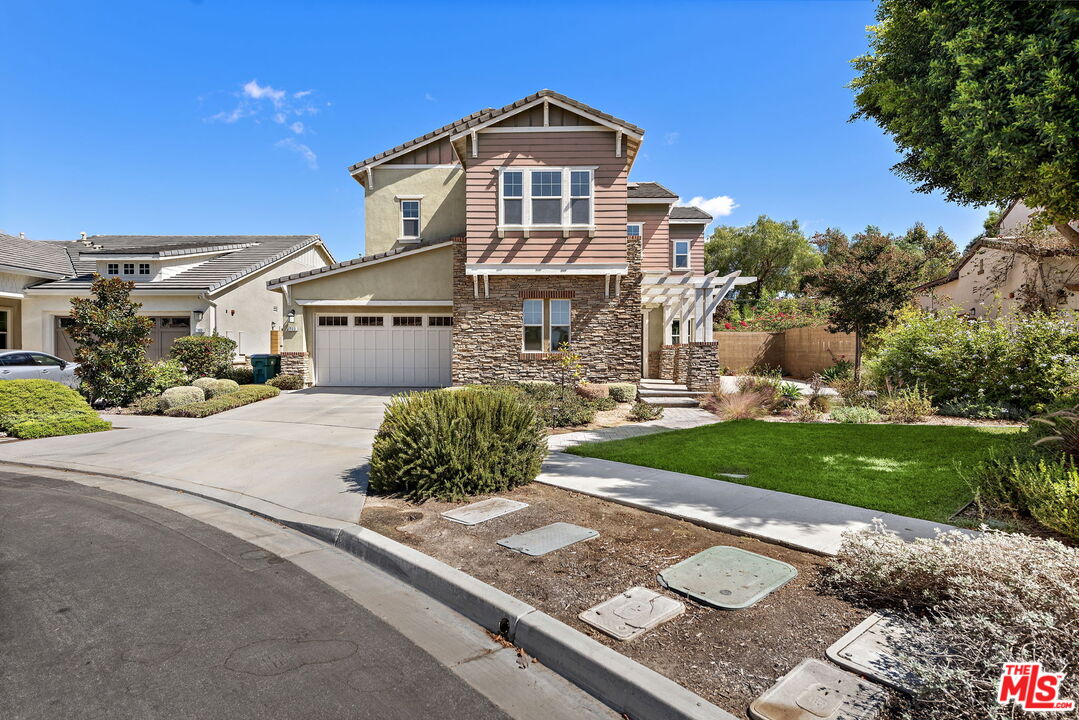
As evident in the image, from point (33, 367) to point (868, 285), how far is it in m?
24.6

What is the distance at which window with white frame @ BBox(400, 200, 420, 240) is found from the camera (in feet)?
64.3

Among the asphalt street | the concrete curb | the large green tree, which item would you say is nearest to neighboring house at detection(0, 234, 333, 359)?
the asphalt street

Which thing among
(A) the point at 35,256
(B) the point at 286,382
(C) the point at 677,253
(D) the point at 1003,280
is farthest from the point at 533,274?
(A) the point at 35,256

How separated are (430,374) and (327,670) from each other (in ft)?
52.7

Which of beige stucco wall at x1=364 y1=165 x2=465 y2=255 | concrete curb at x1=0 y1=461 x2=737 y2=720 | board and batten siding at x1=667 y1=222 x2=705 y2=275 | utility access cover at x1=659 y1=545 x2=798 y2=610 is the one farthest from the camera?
board and batten siding at x1=667 y1=222 x2=705 y2=275

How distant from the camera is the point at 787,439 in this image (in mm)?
9477

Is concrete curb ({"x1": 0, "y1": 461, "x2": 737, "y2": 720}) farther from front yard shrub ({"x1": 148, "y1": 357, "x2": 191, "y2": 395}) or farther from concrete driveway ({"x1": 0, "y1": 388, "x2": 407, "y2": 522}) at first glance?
front yard shrub ({"x1": 148, "y1": 357, "x2": 191, "y2": 395})

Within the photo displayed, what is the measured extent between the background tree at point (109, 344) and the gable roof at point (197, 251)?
5.01 m

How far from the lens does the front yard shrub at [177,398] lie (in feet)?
45.8

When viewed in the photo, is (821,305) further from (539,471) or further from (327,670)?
(327,670)

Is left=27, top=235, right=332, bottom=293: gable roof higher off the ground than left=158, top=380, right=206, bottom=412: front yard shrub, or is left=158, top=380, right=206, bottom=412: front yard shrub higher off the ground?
left=27, top=235, right=332, bottom=293: gable roof

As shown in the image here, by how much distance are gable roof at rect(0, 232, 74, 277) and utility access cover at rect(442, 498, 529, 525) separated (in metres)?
22.4

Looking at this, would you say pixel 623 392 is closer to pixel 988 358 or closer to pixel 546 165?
pixel 546 165

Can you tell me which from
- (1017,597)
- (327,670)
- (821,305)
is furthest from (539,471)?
(821,305)
